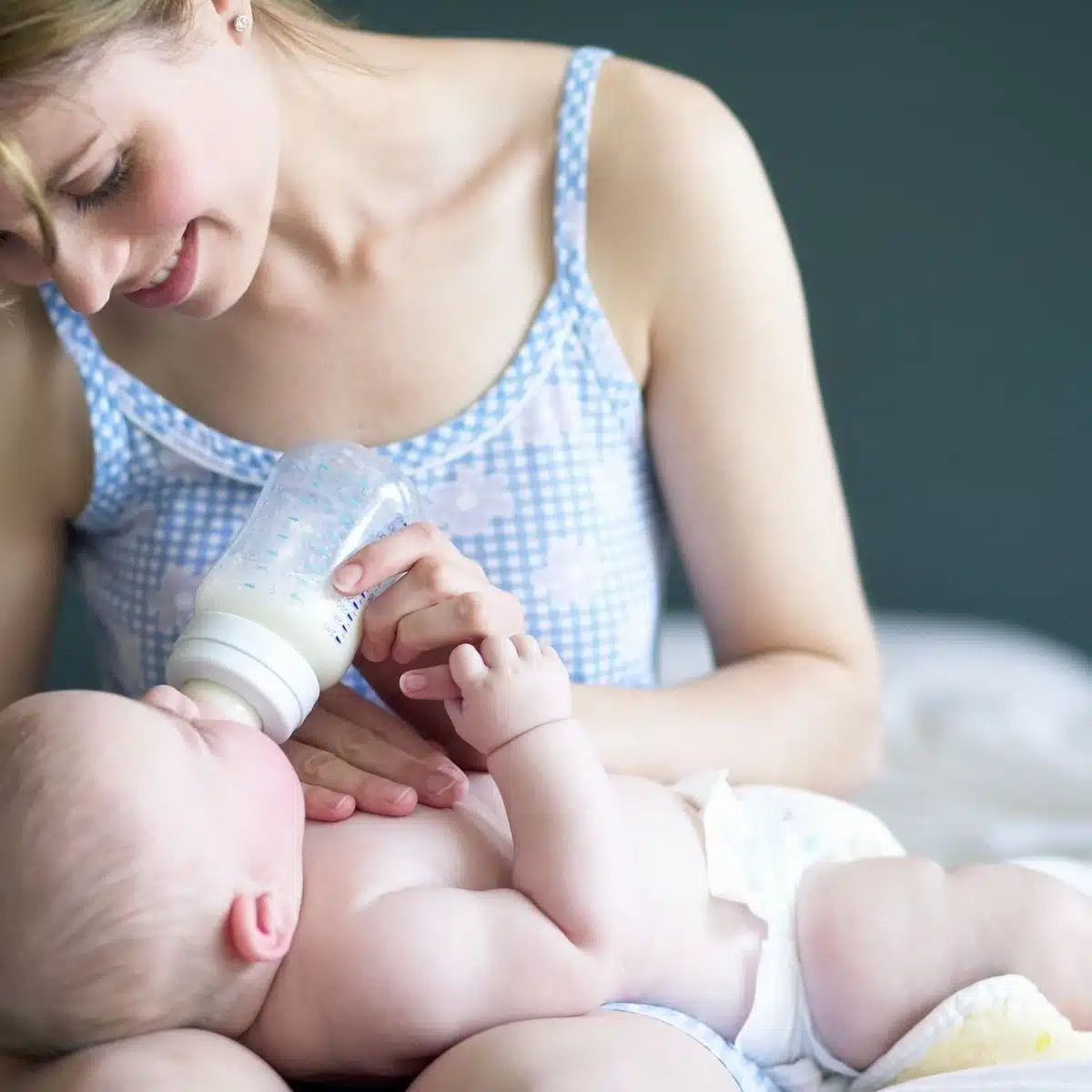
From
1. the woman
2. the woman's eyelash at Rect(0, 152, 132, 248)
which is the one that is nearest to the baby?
the woman

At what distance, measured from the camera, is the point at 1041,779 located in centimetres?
157

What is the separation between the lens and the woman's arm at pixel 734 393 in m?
1.25

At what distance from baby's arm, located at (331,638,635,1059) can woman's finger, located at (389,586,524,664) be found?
0.05 feet

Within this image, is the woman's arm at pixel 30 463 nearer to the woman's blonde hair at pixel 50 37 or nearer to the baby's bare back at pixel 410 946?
the woman's blonde hair at pixel 50 37

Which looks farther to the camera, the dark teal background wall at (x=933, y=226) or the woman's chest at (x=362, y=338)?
the dark teal background wall at (x=933, y=226)

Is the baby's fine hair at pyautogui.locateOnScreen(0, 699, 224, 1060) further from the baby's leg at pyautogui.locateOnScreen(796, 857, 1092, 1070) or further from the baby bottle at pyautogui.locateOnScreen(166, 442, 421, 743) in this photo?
the baby's leg at pyautogui.locateOnScreen(796, 857, 1092, 1070)

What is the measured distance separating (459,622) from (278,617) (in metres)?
0.11

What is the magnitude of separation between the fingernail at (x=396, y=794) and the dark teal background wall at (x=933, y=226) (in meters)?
1.38

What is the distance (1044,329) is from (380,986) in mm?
1587

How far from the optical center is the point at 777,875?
3.29 feet

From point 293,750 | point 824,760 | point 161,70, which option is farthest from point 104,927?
point 824,760

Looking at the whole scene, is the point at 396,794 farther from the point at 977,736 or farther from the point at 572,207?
the point at 977,736

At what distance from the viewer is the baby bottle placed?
0.89m

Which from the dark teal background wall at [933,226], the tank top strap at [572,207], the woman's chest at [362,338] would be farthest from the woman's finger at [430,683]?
the dark teal background wall at [933,226]
